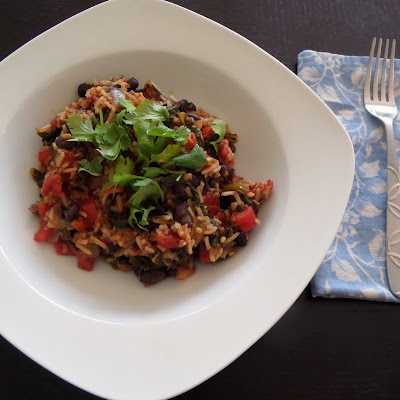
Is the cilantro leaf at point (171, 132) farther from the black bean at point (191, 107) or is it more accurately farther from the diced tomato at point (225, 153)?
the black bean at point (191, 107)

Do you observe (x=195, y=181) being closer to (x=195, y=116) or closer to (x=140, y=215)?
(x=140, y=215)

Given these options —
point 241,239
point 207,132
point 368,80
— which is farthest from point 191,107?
point 368,80

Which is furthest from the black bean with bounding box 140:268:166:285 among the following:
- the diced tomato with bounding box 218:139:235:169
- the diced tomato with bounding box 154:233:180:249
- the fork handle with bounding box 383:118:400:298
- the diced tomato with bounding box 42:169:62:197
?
the fork handle with bounding box 383:118:400:298

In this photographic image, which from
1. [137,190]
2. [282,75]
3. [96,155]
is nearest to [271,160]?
[282,75]

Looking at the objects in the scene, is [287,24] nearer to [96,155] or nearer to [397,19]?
[397,19]

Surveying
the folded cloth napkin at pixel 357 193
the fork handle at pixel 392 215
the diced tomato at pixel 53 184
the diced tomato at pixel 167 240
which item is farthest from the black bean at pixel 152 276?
the fork handle at pixel 392 215

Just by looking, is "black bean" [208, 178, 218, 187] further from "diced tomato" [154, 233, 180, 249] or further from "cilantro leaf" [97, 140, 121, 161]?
"cilantro leaf" [97, 140, 121, 161]
